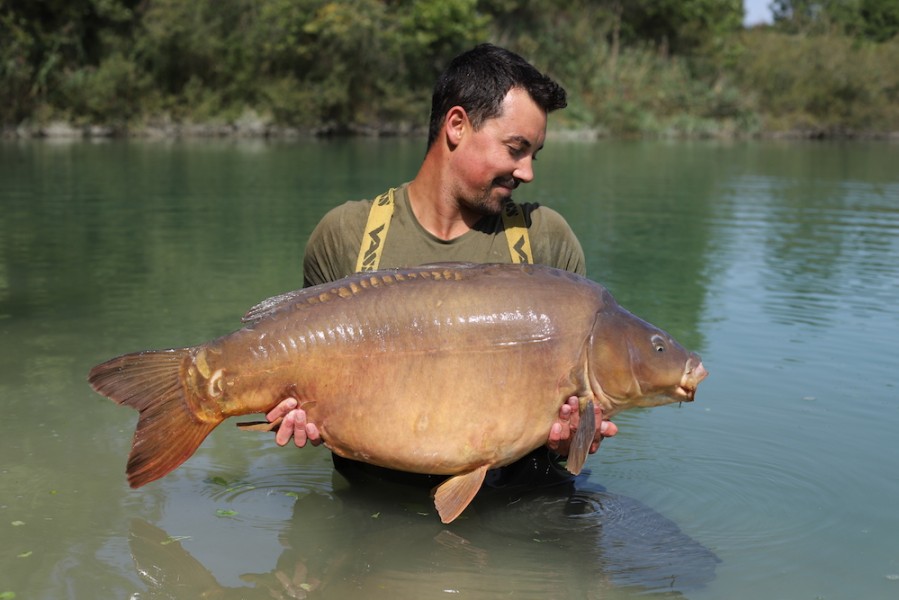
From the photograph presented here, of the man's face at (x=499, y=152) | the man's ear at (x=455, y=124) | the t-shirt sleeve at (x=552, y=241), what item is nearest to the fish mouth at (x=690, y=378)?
the t-shirt sleeve at (x=552, y=241)

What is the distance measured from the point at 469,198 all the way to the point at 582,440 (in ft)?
3.87

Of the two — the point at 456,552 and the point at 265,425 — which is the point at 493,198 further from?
the point at 456,552

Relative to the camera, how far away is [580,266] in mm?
4789

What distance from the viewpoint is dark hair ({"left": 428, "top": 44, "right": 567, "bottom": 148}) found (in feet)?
14.2

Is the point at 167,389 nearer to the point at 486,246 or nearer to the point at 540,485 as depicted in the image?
the point at 486,246

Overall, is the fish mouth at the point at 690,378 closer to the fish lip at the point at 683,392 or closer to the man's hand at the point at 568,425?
the fish lip at the point at 683,392

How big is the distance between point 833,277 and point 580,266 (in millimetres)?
7565

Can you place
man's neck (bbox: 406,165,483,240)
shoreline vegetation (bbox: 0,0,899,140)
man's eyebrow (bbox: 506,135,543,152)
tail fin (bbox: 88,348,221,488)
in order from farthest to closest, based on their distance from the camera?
1. shoreline vegetation (bbox: 0,0,899,140)
2. man's neck (bbox: 406,165,483,240)
3. man's eyebrow (bbox: 506,135,543,152)
4. tail fin (bbox: 88,348,221,488)

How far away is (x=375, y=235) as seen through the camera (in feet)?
15.0

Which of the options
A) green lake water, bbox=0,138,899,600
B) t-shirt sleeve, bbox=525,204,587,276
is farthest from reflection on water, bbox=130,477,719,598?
t-shirt sleeve, bbox=525,204,587,276

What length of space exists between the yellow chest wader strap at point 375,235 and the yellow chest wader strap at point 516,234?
1.64ft

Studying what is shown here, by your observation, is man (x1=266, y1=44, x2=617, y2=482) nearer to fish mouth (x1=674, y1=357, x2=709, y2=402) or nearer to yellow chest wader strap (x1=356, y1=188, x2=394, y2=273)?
yellow chest wader strap (x1=356, y1=188, x2=394, y2=273)

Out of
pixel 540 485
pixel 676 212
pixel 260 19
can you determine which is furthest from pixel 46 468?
pixel 260 19

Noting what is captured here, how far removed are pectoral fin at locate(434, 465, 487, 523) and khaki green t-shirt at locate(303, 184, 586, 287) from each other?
1.01 metres
